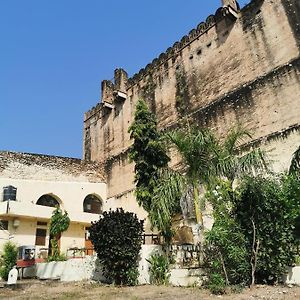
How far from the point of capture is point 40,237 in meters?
20.1

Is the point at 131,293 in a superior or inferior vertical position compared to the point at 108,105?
inferior

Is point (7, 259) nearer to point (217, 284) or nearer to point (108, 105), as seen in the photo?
point (217, 284)

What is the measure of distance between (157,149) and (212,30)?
31.9ft

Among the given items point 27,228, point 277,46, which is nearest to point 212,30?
point 277,46

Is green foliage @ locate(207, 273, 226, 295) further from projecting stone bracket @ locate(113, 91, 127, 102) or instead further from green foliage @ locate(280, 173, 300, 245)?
projecting stone bracket @ locate(113, 91, 127, 102)

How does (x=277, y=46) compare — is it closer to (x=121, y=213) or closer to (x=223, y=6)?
(x=223, y=6)

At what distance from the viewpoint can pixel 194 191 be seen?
11242mm

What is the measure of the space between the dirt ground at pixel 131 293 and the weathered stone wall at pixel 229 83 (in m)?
6.62

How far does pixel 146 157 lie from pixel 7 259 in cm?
915

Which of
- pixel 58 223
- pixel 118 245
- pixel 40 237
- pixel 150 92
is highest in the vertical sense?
pixel 150 92

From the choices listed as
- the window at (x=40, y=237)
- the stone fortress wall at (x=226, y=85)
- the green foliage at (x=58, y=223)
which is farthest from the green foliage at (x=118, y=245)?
the window at (x=40, y=237)

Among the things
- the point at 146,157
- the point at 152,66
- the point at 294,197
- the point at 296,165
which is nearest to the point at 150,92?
the point at 152,66

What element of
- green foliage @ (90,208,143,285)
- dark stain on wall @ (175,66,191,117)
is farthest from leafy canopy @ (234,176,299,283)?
dark stain on wall @ (175,66,191,117)

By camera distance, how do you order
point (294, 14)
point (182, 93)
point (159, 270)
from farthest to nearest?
1. point (182, 93)
2. point (294, 14)
3. point (159, 270)
